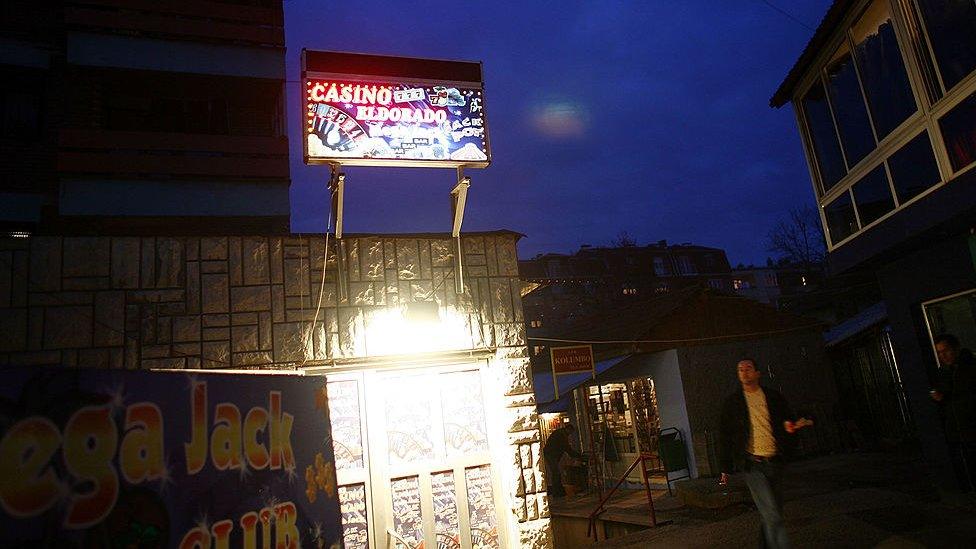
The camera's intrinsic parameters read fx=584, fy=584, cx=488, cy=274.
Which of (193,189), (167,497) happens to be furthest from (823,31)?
(193,189)

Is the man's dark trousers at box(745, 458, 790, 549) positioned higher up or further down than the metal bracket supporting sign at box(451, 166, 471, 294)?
further down

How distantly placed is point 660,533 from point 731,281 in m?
55.3

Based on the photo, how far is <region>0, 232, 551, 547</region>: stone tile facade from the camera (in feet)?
20.8

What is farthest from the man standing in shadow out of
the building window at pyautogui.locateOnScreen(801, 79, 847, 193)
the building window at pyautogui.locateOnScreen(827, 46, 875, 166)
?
the building window at pyautogui.locateOnScreen(801, 79, 847, 193)

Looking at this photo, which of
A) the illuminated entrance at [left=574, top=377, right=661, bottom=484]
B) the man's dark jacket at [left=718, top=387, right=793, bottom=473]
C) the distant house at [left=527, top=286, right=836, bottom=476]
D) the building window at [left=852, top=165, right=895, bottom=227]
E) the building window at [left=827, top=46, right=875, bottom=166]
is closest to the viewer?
the man's dark jacket at [left=718, top=387, right=793, bottom=473]

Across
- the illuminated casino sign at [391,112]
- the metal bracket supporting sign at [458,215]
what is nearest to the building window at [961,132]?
the illuminated casino sign at [391,112]

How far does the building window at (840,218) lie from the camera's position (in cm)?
989

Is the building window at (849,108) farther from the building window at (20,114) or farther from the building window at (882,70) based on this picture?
the building window at (20,114)

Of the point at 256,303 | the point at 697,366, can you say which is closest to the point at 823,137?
the point at 697,366

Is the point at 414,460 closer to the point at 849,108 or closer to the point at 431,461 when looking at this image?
the point at 431,461

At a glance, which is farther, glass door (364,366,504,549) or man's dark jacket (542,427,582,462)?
man's dark jacket (542,427,582,462)

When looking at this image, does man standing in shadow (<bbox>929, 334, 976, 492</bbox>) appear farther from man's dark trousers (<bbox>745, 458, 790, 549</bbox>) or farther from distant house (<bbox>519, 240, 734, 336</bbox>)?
distant house (<bbox>519, 240, 734, 336</bbox>)

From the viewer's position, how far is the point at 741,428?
5.84m

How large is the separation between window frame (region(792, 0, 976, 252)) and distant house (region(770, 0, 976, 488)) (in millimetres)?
16
